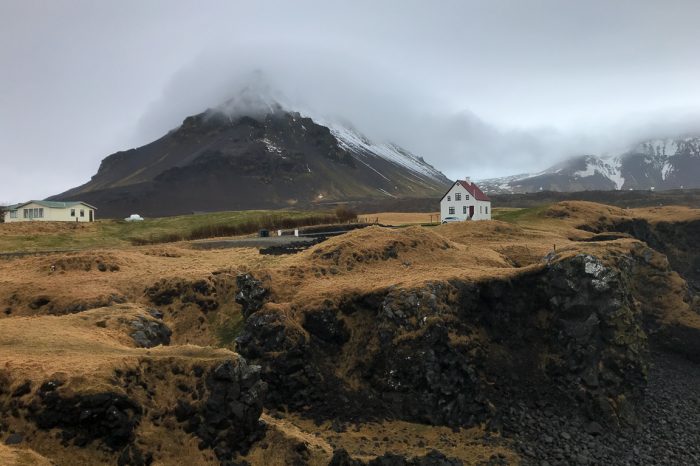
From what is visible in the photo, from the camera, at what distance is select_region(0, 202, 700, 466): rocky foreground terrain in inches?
695

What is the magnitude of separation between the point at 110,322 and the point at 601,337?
3060 cm

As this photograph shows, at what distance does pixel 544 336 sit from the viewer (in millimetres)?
32656

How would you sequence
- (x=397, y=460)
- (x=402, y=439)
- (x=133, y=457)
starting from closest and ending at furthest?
(x=133, y=457) → (x=397, y=460) → (x=402, y=439)

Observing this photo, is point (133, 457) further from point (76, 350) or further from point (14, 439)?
point (76, 350)

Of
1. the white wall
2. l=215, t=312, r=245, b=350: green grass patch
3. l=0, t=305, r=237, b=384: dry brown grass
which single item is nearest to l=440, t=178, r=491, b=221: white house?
the white wall

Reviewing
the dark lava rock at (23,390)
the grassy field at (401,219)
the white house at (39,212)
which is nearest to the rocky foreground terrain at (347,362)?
the dark lava rock at (23,390)

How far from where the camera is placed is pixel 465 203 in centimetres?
9531

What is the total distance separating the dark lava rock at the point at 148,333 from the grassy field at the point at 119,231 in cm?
4422

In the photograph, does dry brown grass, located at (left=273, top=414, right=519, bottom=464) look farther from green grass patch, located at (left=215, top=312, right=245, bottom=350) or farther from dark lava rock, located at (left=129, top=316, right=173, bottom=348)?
green grass patch, located at (left=215, top=312, right=245, bottom=350)

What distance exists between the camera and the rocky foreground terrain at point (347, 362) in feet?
57.9

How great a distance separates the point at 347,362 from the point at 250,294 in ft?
31.4

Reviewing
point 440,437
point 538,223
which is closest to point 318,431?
point 440,437

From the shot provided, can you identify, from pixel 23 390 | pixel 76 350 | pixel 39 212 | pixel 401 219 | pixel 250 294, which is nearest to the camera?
pixel 23 390

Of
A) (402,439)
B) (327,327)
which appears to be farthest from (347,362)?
(402,439)
